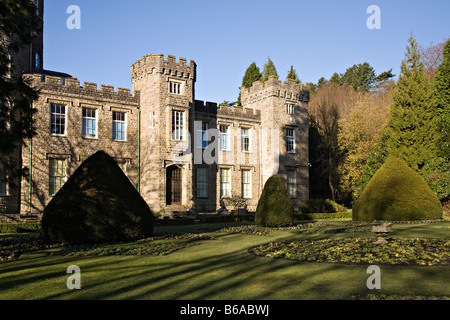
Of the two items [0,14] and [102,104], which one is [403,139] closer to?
[102,104]

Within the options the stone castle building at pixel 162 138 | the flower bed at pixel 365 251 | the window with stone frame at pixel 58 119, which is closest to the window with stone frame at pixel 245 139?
the stone castle building at pixel 162 138

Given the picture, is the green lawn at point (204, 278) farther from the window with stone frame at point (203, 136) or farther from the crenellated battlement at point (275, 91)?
the crenellated battlement at point (275, 91)

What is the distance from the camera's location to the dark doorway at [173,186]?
26.2 metres

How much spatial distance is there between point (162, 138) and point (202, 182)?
5.35 meters

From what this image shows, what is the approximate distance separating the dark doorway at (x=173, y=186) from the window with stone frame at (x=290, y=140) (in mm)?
10652

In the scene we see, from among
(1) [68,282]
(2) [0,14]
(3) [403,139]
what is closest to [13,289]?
(1) [68,282]

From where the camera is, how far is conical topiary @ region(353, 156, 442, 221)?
1906 cm

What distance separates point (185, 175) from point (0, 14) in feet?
50.5

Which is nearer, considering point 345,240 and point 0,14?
point 345,240

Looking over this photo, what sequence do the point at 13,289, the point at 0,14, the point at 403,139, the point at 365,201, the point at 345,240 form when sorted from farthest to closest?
the point at 403,139, the point at 365,201, the point at 0,14, the point at 345,240, the point at 13,289
